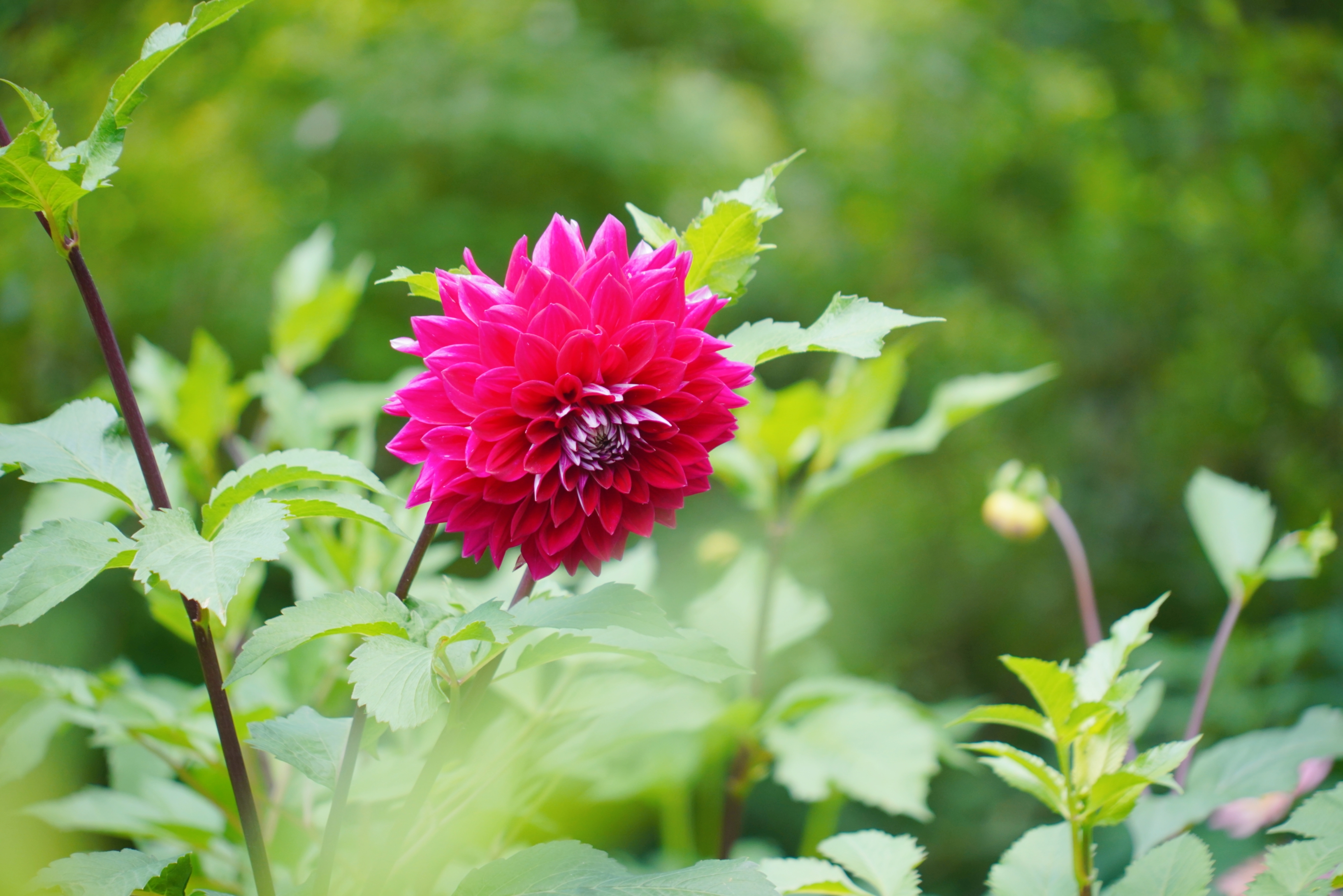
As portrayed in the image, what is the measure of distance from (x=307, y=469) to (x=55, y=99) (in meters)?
0.79

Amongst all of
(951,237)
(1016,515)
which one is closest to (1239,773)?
(1016,515)

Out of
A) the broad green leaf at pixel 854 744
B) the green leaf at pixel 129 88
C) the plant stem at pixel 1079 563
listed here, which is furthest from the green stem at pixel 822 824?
the green leaf at pixel 129 88

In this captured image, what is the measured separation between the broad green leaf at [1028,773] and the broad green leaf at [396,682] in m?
0.22

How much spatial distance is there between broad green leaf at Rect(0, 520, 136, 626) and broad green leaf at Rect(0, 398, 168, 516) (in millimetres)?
20

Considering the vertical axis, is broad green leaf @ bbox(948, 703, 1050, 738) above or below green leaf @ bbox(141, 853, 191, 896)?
below

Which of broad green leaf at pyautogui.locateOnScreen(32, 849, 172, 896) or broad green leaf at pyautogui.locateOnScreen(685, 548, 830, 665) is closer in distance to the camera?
broad green leaf at pyautogui.locateOnScreen(32, 849, 172, 896)

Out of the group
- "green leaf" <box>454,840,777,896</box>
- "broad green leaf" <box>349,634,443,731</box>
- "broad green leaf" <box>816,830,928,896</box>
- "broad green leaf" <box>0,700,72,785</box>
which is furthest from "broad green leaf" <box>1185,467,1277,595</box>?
"broad green leaf" <box>0,700,72,785</box>

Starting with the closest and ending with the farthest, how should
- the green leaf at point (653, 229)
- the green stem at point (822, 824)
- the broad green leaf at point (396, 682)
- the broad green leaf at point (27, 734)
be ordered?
1. the broad green leaf at point (396, 682)
2. the green leaf at point (653, 229)
3. the broad green leaf at point (27, 734)
4. the green stem at point (822, 824)

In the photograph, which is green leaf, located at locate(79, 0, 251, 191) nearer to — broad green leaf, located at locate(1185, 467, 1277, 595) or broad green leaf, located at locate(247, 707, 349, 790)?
broad green leaf, located at locate(247, 707, 349, 790)

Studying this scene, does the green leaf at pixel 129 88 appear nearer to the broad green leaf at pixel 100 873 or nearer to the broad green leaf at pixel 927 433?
the broad green leaf at pixel 100 873

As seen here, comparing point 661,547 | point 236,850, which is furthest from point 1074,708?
point 661,547

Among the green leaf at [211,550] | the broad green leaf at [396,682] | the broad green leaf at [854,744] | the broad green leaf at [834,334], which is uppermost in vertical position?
the green leaf at [211,550]

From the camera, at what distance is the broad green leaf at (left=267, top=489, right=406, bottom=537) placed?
322mm

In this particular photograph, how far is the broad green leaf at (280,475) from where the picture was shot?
328 millimetres
